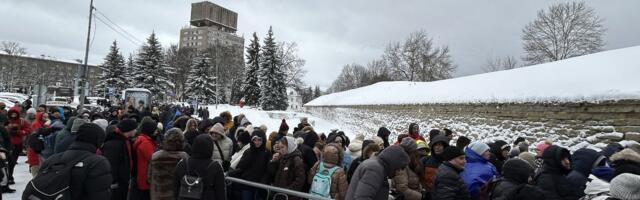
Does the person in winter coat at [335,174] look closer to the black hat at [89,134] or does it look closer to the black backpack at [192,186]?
the black backpack at [192,186]

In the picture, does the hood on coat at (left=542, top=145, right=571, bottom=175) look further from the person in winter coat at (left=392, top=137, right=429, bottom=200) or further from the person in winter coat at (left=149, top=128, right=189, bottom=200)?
the person in winter coat at (left=149, top=128, right=189, bottom=200)

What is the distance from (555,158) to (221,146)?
4.32 meters

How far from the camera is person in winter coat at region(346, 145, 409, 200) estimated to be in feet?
10.5

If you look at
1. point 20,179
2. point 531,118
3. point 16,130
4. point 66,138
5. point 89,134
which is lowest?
point 20,179

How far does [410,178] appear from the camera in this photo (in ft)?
13.4

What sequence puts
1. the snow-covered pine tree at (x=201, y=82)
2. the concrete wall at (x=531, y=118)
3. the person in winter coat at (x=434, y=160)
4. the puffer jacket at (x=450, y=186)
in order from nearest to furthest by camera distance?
the puffer jacket at (x=450, y=186) < the person in winter coat at (x=434, y=160) < the concrete wall at (x=531, y=118) < the snow-covered pine tree at (x=201, y=82)

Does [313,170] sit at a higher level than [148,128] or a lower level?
lower

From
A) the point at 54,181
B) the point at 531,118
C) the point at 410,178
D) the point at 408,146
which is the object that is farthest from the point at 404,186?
the point at 531,118

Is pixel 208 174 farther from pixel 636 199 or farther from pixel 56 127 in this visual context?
pixel 56 127

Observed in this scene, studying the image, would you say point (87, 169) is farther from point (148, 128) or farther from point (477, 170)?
point (477, 170)

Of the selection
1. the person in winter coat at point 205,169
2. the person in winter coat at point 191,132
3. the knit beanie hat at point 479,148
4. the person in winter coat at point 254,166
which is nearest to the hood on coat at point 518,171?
the knit beanie hat at point 479,148

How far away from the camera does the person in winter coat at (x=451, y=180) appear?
3395 millimetres

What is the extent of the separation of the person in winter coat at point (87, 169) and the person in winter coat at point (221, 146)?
214 cm

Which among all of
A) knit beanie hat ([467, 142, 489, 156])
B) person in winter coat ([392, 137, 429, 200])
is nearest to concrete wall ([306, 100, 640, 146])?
knit beanie hat ([467, 142, 489, 156])
